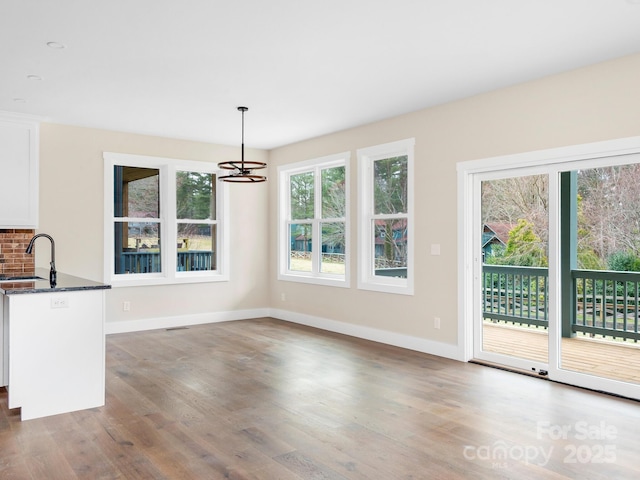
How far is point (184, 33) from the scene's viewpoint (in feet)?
11.4

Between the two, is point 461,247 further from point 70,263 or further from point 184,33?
point 70,263

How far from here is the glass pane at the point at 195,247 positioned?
24.1ft

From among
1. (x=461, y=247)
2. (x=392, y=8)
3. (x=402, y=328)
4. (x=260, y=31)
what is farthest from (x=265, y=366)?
(x=392, y=8)

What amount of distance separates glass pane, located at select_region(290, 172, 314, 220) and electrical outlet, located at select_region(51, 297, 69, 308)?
4.18 metres

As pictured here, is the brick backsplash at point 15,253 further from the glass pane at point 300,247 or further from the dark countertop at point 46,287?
the glass pane at point 300,247

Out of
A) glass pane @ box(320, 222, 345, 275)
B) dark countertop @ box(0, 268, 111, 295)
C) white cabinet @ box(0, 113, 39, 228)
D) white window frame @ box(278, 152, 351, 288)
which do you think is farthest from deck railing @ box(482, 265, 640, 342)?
white cabinet @ box(0, 113, 39, 228)

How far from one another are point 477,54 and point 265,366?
3.47m

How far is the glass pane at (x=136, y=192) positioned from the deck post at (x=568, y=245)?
5.35 m

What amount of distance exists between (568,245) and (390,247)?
2.19 m

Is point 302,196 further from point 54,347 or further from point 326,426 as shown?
point 326,426

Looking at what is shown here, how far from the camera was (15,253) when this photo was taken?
230 inches

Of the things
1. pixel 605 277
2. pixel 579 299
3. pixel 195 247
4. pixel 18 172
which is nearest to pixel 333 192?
pixel 195 247

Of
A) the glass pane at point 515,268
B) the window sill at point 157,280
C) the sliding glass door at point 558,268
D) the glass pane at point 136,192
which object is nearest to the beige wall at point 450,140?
the sliding glass door at point 558,268

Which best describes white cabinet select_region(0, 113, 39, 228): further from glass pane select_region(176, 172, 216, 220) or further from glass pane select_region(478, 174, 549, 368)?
glass pane select_region(478, 174, 549, 368)
